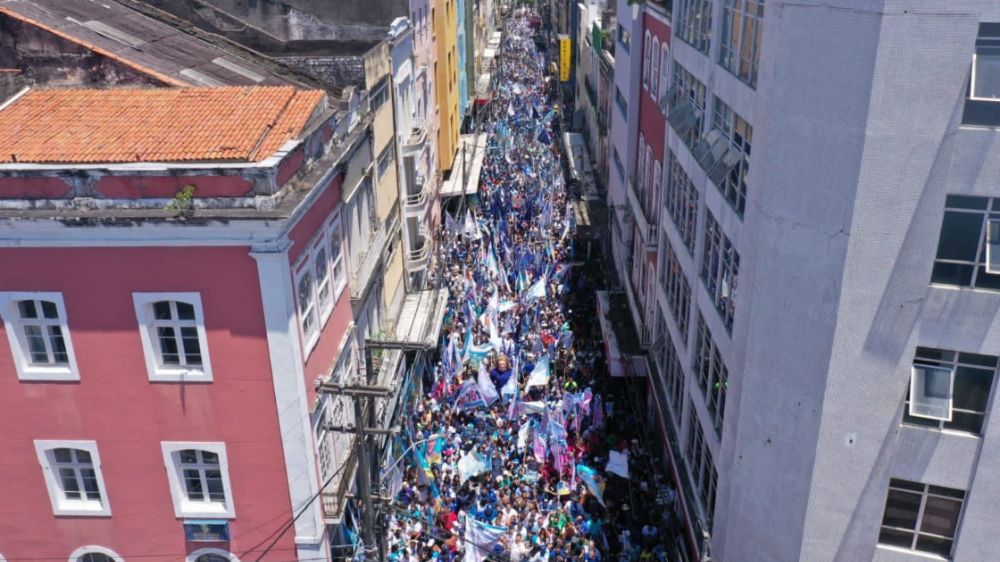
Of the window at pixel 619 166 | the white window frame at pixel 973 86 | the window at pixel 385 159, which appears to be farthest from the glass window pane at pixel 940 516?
the window at pixel 619 166

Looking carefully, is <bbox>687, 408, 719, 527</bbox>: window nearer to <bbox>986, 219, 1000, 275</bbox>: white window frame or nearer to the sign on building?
<bbox>986, 219, 1000, 275</bbox>: white window frame

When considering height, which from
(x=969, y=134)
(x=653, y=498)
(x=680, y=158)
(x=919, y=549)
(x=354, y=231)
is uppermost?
(x=969, y=134)

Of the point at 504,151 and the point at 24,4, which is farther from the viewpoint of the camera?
the point at 504,151

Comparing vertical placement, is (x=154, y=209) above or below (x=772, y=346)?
above

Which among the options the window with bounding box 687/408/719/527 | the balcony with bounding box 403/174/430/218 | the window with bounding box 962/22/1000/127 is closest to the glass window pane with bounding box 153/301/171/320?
the window with bounding box 687/408/719/527

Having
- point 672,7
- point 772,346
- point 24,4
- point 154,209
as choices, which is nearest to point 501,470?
A: point 772,346

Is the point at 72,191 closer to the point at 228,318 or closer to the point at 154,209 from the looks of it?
the point at 154,209

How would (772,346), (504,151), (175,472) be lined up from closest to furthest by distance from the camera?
(772,346), (175,472), (504,151)
